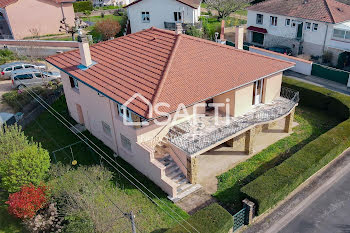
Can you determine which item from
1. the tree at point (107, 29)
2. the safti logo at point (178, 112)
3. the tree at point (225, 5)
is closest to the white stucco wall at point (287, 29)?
the tree at point (225, 5)

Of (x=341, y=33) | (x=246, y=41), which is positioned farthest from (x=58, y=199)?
(x=246, y=41)

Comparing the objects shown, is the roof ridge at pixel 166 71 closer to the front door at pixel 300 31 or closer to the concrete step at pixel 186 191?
the concrete step at pixel 186 191

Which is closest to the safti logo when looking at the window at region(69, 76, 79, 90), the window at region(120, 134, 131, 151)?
the window at region(120, 134, 131, 151)

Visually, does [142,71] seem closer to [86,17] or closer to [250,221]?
[250,221]

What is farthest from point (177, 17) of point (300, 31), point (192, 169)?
point (192, 169)

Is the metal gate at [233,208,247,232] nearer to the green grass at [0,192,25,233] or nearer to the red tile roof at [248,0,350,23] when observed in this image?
the green grass at [0,192,25,233]

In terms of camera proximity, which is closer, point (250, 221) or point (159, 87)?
point (250, 221)

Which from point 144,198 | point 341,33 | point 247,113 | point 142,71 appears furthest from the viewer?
point 341,33
